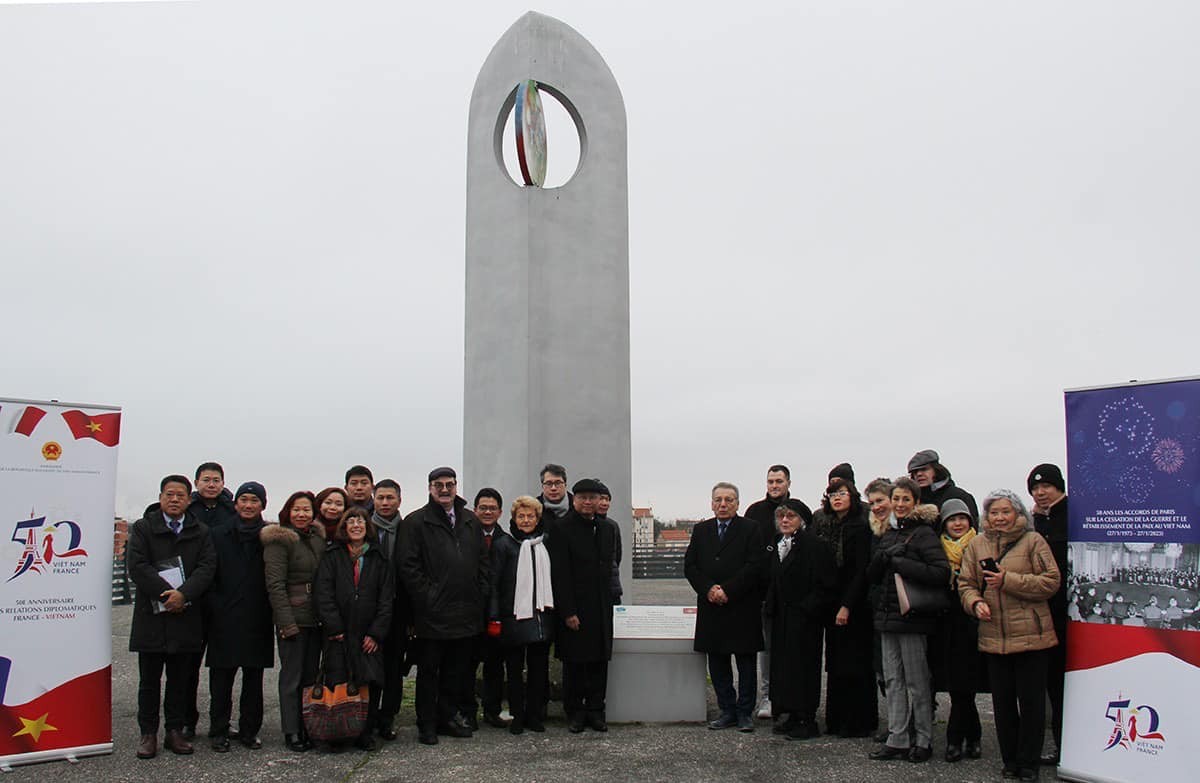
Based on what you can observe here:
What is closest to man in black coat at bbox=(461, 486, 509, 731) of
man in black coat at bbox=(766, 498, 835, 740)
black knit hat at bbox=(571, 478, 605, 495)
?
black knit hat at bbox=(571, 478, 605, 495)

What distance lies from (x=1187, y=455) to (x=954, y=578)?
49.9 inches

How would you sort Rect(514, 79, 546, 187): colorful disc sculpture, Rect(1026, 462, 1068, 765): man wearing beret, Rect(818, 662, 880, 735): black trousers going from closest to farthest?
Rect(1026, 462, 1068, 765): man wearing beret < Rect(818, 662, 880, 735): black trousers < Rect(514, 79, 546, 187): colorful disc sculpture

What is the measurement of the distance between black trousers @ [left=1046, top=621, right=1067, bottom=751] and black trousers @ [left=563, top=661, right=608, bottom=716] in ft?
8.24

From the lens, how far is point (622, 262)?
9.05 meters

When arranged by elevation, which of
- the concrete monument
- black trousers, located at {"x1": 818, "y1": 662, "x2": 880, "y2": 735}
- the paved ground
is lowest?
the paved ground

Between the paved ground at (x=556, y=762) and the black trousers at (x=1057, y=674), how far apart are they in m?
0.37

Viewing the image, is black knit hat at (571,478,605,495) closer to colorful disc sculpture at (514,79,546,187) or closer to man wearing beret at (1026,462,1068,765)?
man wearing beret at (1026,462,1068,765)

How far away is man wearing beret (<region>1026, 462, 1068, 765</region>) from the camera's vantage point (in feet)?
17.6

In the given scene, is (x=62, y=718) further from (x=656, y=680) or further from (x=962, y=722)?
(x=962, y=722)

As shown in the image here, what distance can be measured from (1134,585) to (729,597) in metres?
2.16

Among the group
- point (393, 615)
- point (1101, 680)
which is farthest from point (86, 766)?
point (1101, 680)

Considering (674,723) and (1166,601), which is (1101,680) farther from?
(674,723)

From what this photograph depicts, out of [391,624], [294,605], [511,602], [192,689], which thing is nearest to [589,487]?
[511,602]

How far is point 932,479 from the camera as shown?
6098mm
